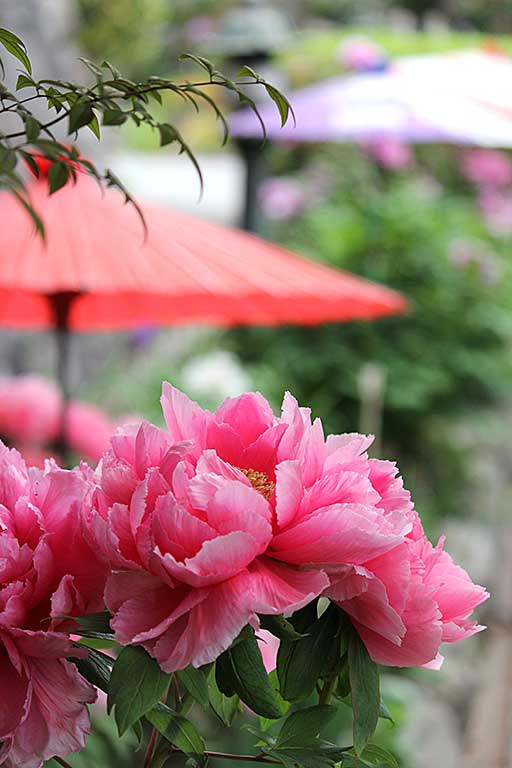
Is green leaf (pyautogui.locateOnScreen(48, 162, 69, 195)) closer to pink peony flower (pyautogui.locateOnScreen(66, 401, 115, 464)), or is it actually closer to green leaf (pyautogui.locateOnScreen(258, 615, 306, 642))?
green leaf (pyautogui.locateOnScreen(258, 615, 306, 642))

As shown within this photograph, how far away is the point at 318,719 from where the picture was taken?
2.02 ft

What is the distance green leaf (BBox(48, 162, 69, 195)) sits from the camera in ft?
2.23

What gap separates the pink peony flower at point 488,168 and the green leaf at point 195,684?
6.43 meters

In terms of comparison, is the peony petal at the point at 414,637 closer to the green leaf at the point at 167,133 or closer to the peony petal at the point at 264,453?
the peony petal at the point at 264,453

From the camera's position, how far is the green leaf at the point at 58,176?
68 centimetres

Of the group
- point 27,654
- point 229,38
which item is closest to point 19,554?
point 27,654

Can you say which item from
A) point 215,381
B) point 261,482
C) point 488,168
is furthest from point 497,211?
point 261,482

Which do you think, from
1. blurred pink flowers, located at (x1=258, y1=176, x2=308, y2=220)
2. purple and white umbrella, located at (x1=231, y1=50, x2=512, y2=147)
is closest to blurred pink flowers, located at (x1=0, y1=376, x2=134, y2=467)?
purple and white umbrella, located at (x1=231, y1=50, x2=512, y2=147)

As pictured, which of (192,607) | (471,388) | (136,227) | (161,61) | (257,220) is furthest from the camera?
(161,61)

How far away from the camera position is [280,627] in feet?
1.91

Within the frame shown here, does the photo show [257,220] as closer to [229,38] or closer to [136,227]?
[229,38]

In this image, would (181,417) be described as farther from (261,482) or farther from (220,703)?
(220,703)

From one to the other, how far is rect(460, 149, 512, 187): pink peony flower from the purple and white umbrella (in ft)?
12.0

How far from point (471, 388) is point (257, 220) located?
1.22m
